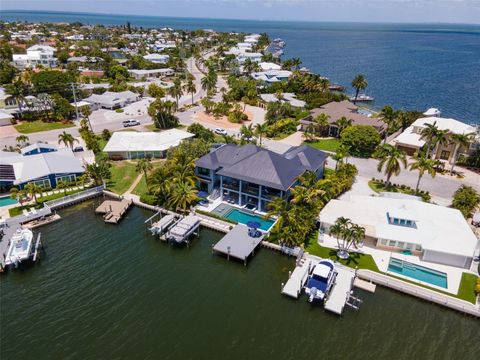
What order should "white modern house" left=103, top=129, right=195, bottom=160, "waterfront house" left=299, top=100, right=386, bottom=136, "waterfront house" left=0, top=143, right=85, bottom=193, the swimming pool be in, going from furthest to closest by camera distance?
"waterfront house" left=299, top=100, right=386, bottom=136 < "white modern house" left=103, top=129, right=195, bottom=160 < "waterfront house" left=0, top=143, right=85, bottom=193 < the swimming pool

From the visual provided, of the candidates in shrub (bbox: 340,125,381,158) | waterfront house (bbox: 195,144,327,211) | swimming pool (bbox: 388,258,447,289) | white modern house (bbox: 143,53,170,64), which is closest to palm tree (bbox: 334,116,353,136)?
shrub (bbox: 340,125,381,158)

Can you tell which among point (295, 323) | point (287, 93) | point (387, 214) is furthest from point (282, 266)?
point (287, 93)

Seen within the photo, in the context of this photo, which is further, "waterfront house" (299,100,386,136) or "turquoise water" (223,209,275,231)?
"waterfront house" (299,100,386,136)

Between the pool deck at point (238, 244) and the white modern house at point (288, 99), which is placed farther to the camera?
the white modern house at point (288, 99)

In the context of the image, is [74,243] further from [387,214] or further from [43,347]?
[387,214]

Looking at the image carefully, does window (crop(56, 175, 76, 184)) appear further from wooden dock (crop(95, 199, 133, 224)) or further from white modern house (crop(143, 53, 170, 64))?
white modern house (crop(143, 53, 170, 64))

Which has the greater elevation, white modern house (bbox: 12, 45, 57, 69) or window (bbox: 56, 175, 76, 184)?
white modern house (bbox: 12, 45, 57, 69)

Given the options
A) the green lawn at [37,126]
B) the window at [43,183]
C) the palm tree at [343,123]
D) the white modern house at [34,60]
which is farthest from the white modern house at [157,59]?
the window at [43,183]

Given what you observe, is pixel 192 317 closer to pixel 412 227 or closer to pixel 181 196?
pixel 181 196

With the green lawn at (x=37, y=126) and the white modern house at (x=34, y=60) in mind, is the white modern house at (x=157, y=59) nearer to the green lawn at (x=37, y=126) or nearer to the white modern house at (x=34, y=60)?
the white modern house at (x=34, y=60)
